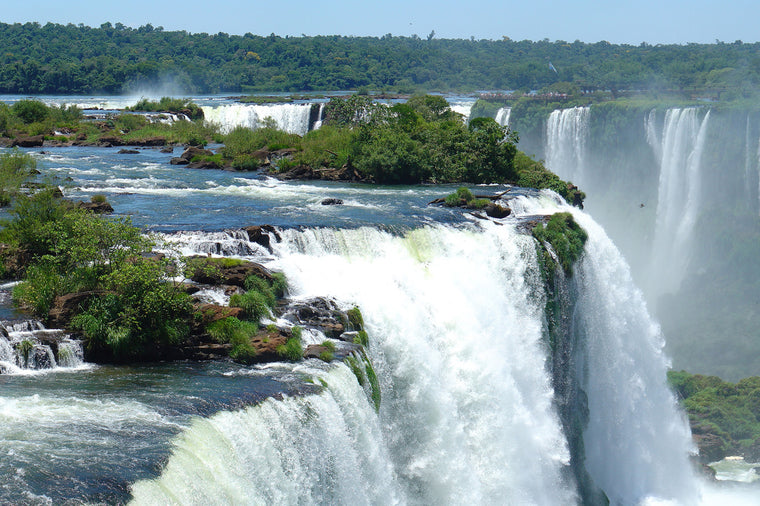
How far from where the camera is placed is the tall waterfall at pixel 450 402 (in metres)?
11.9

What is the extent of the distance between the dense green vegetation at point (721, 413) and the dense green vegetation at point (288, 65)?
138ft

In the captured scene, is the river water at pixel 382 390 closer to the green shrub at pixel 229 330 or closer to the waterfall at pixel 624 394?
the waterfall at pixel 624 394

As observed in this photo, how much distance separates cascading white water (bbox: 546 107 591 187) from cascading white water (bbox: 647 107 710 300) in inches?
242

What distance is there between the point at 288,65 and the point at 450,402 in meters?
108

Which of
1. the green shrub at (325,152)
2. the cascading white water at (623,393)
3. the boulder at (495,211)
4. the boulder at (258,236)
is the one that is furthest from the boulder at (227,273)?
the green shrub at (325,152)

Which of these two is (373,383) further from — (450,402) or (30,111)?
(30,111)

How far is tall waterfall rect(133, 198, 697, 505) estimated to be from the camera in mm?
11883

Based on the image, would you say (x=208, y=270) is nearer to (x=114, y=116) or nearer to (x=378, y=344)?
(x=378, y=344)

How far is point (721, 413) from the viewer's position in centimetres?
3281

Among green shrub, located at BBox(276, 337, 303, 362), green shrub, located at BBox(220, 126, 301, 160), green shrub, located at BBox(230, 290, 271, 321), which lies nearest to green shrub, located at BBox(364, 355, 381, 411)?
green shrub, located at BBox(276, 337, 303, 362)

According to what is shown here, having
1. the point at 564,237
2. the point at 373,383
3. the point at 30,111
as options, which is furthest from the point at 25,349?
the point at 30,111

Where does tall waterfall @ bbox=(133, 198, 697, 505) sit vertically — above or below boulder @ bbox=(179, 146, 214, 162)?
below

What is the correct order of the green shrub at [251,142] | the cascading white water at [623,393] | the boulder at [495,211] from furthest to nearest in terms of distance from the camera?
the green shrub at [251,142]
the boulder at [495,211]
the cascading white water at [623,393]

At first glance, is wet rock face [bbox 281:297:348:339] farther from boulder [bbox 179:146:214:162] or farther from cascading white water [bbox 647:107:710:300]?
cascading white water [bbox 647:107:710:300]
